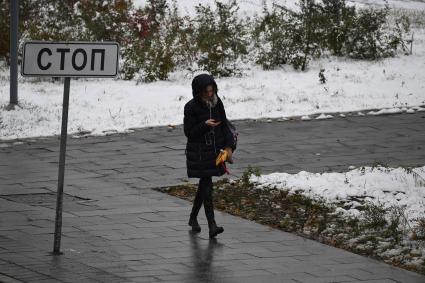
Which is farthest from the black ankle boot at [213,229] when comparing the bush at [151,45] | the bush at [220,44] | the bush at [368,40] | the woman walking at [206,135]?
the bush at [368,40]

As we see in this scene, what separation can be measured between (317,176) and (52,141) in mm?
5023

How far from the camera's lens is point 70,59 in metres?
8.73

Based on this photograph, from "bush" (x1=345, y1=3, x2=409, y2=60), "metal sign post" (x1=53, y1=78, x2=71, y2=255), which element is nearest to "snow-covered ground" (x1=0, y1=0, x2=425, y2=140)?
"bush" (x1=345, y1=3, x2=409, y2=60)

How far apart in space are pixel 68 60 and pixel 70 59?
20 mm

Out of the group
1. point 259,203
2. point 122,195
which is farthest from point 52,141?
point 259,203

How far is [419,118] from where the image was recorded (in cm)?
1736

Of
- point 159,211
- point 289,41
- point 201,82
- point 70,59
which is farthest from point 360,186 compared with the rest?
point 289,41

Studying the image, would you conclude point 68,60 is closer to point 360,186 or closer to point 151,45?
point 360,186

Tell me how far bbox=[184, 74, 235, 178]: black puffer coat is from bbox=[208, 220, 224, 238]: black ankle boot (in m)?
0.46

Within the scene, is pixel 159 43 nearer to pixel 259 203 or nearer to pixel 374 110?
pixel 374 110

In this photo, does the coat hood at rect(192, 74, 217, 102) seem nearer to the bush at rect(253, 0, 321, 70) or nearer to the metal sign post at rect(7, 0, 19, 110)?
the metal sign post at rect(7, 0, 19, 110)

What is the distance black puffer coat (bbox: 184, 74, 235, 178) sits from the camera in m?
9.66

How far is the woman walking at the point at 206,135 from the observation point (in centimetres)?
961

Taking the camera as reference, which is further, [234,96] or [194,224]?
[234,96]
